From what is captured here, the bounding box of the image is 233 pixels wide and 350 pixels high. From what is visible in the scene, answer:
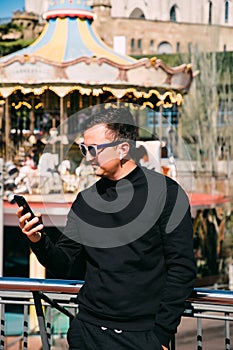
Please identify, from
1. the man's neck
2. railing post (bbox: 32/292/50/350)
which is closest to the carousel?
railing post (bbox: 32/292/50/350)

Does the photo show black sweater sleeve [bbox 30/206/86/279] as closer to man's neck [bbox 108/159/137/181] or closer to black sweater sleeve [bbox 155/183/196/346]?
man's neck [bbox 108/159/137/181]

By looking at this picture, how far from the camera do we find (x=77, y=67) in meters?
13.5

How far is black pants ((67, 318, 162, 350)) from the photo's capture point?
103 inches

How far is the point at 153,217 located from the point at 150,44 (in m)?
39.0

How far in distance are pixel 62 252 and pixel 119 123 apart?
53cm

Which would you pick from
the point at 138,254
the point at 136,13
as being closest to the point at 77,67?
the point at 138,254

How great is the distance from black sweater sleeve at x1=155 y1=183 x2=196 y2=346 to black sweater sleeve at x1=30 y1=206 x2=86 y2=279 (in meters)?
0.38

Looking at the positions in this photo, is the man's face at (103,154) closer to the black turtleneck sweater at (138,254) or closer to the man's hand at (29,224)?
the black turtleneck sweater at (138,254)

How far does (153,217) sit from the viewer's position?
2.64 metres

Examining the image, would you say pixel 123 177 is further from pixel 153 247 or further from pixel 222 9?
pixel 222 9

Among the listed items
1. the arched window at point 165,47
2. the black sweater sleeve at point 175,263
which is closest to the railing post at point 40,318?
the black sweater sleeve at point 175,263

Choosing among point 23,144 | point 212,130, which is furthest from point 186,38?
point 23,144

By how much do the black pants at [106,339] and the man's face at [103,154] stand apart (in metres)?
0.53

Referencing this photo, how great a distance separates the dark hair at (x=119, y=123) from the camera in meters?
2.69
